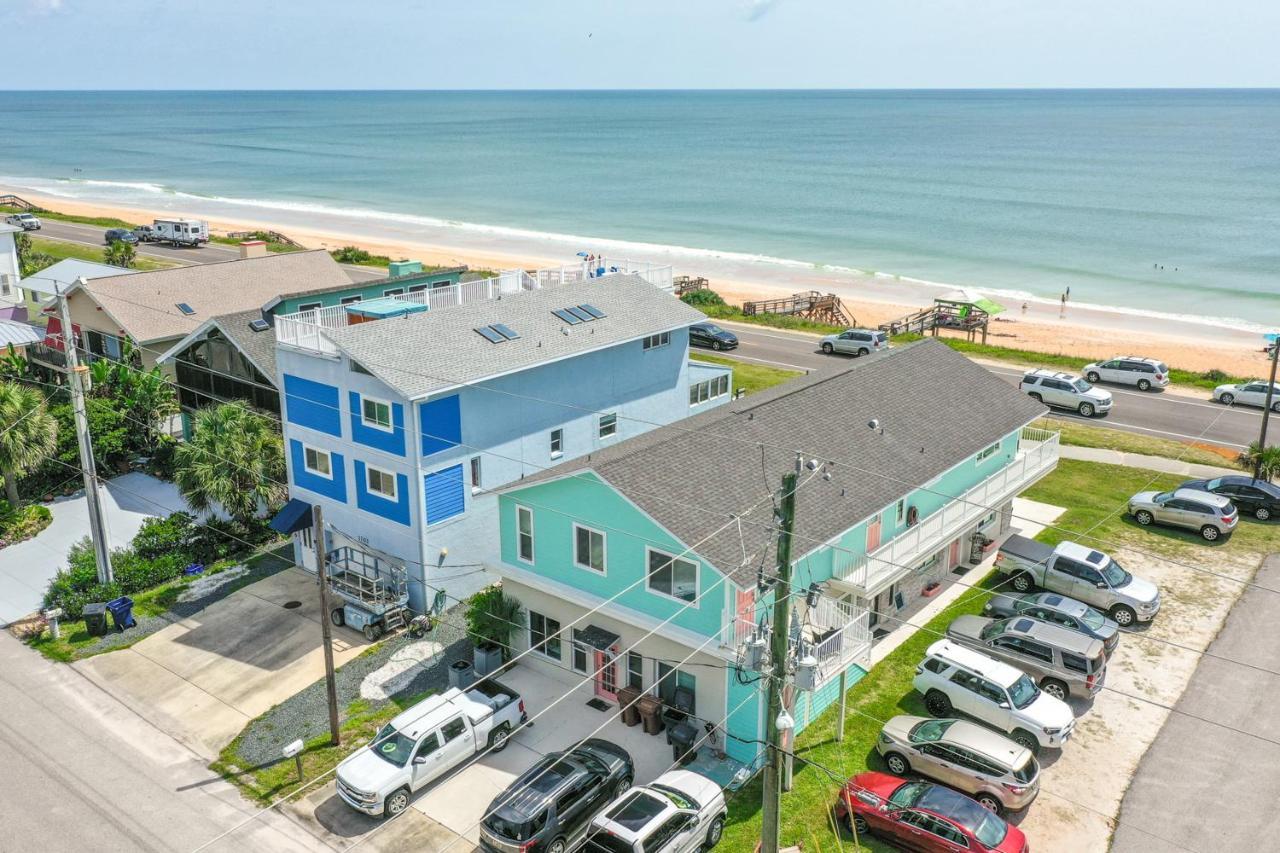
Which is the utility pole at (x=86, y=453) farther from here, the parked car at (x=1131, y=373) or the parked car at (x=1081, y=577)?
the parked car at (x=1131, y=373)

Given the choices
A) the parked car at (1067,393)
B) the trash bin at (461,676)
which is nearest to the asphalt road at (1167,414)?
the parked car at (1067,393)

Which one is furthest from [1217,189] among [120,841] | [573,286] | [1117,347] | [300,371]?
[120,841]

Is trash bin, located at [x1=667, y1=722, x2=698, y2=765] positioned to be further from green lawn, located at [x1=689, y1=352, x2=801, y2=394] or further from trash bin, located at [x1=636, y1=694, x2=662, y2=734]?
green lawn, located at [x1=689, y1=352, x2=801, y2=394]

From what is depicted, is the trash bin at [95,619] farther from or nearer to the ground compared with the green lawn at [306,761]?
farther from the ground

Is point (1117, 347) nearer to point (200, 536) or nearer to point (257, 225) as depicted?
point (200, 536)

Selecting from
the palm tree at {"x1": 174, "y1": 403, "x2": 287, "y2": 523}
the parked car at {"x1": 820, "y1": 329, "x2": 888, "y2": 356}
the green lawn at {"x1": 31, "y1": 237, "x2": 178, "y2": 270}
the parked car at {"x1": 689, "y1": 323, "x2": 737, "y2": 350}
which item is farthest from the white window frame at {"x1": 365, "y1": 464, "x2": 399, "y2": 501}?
the green lawn at {"x1": 31, "y1": 237, "x2": 178, "y2": 270}

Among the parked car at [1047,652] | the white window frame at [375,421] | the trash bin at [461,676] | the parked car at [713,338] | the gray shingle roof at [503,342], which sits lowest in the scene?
the trash bin at [461,676]

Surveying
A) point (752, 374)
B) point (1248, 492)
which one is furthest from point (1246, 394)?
point (752, 374)
